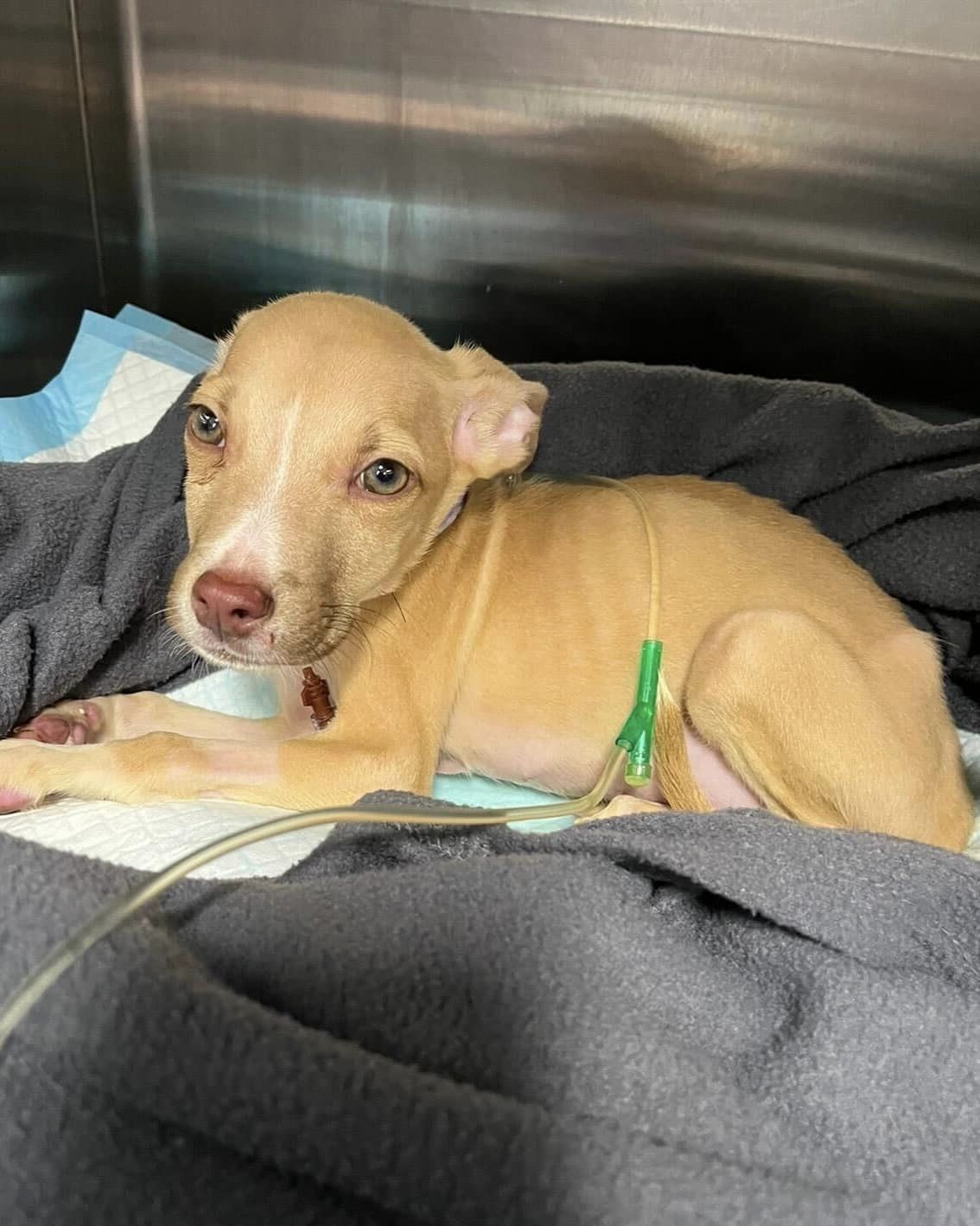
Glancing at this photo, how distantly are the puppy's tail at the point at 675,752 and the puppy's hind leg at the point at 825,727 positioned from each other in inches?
1.9

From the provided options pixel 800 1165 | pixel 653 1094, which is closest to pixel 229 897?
pixel 653 1094

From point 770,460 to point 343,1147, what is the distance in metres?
2.15

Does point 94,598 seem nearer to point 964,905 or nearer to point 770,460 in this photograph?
point 770,460

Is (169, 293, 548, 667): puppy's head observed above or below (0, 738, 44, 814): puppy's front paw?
above

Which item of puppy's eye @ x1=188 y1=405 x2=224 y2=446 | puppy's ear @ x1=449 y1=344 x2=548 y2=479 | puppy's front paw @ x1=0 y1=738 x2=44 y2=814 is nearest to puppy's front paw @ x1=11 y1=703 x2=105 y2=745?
puppy's front paw @ x1=0 y1=738 x2=44 y2=814

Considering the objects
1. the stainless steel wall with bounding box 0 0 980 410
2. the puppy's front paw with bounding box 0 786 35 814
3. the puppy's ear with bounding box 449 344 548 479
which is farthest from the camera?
the stainless steel wall with bounding box 0 0 980 410

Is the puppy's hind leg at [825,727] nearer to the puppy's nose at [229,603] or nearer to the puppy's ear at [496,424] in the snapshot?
the puppy's ear at [496,424]

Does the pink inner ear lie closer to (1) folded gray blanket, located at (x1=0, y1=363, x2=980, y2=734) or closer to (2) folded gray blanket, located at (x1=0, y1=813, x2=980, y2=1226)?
(1) folded gray blanket, located at (x1=0, y1=363, x2=980, y2=734)

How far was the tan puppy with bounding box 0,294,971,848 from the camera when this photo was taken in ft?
6.44

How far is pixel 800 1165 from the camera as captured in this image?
4.23 feet

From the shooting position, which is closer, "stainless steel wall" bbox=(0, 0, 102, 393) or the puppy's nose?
the puppy's nose

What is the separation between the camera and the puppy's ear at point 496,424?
2.27 m

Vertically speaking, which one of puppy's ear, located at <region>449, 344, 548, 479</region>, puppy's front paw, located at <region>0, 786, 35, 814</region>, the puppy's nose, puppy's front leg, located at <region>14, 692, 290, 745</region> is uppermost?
puppy's ear, located at <region>449, 344, 548, 479</region>

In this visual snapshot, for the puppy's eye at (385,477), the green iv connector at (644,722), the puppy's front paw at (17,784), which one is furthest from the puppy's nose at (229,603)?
the green iv connector at (644,722)
